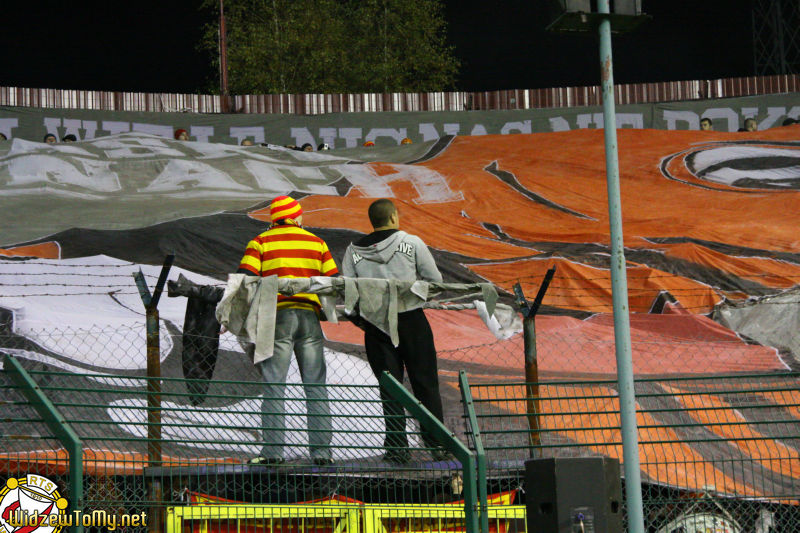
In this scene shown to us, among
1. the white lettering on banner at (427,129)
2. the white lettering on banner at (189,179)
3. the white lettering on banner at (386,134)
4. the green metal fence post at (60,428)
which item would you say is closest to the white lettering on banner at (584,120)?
the white lettering on banner at (427,129)

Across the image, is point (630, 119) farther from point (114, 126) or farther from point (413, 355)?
point (413, 355)

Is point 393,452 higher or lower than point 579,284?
lower

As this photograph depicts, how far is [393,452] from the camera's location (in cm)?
676

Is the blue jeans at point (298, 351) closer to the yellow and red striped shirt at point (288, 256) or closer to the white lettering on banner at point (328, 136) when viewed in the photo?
the yellow and red striped shirt at point (288, 256)

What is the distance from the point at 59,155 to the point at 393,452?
42.9ft

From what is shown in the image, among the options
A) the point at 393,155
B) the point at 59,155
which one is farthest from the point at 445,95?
the point at 59,155

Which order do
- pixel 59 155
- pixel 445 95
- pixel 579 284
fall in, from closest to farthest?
pixel 579 284 → pixel 59 155 → pixel 445 95

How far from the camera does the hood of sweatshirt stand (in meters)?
7.71

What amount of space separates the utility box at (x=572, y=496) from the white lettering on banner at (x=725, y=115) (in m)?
20.3

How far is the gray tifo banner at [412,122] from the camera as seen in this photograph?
24297 millimetres

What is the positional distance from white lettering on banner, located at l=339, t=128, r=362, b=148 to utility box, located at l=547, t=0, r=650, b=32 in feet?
61.5

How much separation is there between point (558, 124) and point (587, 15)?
1907 centimetres

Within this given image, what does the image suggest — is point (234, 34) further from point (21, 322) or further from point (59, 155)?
point (21, 322)

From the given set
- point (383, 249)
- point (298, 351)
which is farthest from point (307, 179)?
point (298, 351)
